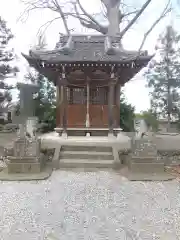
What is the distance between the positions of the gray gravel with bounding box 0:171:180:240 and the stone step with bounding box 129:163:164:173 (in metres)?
0.66

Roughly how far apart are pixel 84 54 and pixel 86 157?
4866mm

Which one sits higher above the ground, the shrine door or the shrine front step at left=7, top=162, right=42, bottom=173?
the shrine door

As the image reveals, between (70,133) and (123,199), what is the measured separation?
22.6 ft

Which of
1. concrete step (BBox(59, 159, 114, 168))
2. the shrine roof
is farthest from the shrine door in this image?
concrete step (BBox(59, 159, 114, 168))

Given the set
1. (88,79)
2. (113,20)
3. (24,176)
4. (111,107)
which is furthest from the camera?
(113,20)

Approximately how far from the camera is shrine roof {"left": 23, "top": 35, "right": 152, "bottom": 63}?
11.4 meters

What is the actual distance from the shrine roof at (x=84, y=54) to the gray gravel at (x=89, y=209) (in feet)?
17.3

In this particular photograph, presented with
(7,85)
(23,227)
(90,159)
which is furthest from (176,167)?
(7,85)

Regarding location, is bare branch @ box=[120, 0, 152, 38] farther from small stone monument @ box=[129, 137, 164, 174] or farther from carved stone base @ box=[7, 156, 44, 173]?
carved stone base @ box=[7, 156, 44, 173]

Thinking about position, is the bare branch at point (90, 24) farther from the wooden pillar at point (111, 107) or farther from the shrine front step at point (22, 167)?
the shrine front step at point (22, 167)

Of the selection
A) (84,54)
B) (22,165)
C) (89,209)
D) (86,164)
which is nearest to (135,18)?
(84,54)

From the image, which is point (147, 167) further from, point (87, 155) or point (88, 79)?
point (88, 79)

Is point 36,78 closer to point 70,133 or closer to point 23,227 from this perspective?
point 70,133

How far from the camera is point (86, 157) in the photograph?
9508 mm
